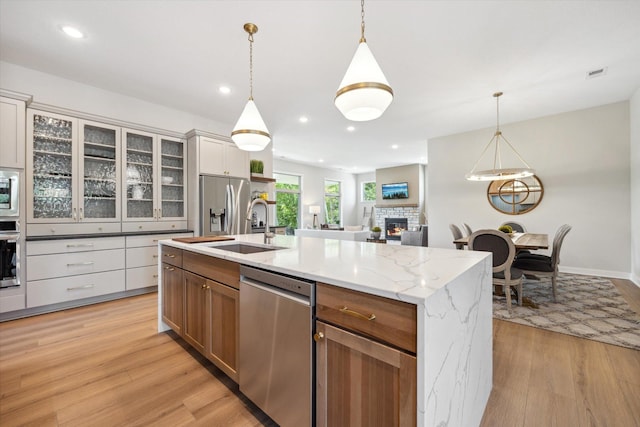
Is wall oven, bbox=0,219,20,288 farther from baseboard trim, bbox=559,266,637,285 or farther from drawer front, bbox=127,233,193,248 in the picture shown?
baseboard trim, bbox=559,266,637,285

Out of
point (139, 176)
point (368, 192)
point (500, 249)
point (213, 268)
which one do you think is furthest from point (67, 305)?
point (368, 192)

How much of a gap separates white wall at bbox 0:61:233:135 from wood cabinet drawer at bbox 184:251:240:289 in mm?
3032

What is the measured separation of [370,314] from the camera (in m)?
0.94

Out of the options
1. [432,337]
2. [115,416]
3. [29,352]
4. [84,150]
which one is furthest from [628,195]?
[84,150]

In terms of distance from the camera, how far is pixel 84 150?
3506 mm

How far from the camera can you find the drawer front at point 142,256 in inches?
140

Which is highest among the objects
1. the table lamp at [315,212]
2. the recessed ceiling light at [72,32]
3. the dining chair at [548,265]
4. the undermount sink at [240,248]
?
the recessed ceiling light at [72,32]

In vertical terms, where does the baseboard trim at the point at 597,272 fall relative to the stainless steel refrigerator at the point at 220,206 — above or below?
Result: below

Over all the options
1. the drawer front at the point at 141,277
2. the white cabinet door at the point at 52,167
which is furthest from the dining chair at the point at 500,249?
the white cabinet door at the point at 52,167

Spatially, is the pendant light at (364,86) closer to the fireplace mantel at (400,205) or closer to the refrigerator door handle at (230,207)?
the refrigerator door handle at (230,207)

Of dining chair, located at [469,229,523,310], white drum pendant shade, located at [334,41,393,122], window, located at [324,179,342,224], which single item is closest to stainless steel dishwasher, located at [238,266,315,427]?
white drum pendant shade, located at [334,41,393,122]

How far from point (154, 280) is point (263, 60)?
326cm

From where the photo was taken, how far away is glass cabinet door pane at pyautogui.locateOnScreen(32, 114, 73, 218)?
3195 mm

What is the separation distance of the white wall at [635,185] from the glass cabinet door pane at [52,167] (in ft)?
25.6
